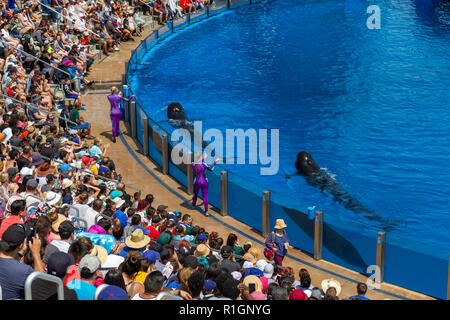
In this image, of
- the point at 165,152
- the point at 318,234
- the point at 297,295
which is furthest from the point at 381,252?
the point at 165,152

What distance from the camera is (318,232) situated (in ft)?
41.8

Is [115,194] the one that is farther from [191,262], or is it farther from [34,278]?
[34,278]

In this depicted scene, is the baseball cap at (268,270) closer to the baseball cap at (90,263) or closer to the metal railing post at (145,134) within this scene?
the baseball cap at (90,263)

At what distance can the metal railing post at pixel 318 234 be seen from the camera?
12570 millimetres

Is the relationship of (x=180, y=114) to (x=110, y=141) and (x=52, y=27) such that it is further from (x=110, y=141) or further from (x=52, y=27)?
(x=52, y=27)

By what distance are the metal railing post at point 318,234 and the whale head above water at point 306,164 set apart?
514cm

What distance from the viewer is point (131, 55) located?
24.9 m

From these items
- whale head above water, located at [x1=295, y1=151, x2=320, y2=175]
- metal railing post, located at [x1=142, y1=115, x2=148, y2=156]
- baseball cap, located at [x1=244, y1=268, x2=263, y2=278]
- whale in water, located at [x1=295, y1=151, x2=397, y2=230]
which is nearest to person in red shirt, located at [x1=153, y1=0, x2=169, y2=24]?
metal railing post, located at [x1=142, y1=115, x2=148, y2=156]

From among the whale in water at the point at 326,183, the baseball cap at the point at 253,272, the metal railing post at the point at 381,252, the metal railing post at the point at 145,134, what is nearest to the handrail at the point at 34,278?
the baseball cap at the point at 253,272

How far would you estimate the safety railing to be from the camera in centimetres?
1162

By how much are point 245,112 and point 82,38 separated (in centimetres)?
720

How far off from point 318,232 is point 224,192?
8.75 feet

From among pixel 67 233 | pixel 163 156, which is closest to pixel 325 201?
pixel 163 156

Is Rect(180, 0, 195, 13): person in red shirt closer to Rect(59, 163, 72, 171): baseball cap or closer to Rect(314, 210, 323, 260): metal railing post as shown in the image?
Rect(59, 163, 72, 171): baseball cap
